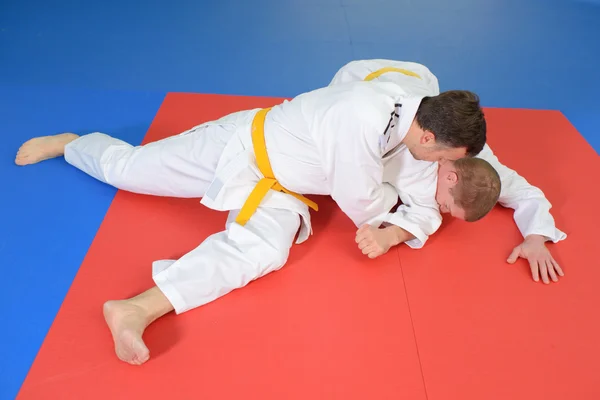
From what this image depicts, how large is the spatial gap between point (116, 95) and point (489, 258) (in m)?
2.38

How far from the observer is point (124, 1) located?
4371 mm

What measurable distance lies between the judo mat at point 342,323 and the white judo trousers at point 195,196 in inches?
3.5

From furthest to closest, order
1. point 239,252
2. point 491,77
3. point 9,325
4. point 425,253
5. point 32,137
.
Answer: point 491,77
point 32,137
point 425,253
point 239,252
point 9,325

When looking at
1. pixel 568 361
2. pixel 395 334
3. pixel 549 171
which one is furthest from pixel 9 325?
pixel 549 171

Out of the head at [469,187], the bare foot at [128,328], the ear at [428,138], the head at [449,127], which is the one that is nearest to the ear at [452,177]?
the head at [469,187]

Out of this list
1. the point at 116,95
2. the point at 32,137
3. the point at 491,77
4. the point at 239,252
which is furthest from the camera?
the point at 491,77

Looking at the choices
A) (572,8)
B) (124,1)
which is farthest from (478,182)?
(572,8)

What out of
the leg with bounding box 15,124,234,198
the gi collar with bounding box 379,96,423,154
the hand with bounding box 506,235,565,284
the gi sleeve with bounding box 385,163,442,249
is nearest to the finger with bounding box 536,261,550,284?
the hand with bounding box 506,235,565,284

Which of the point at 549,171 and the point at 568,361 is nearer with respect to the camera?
the point at 568,361

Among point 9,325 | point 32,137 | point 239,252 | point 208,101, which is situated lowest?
point 9,325

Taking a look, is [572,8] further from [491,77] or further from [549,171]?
[549,171]

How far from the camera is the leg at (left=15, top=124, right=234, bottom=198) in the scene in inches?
91.8

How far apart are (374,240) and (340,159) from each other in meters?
0.39

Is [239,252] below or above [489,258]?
above
